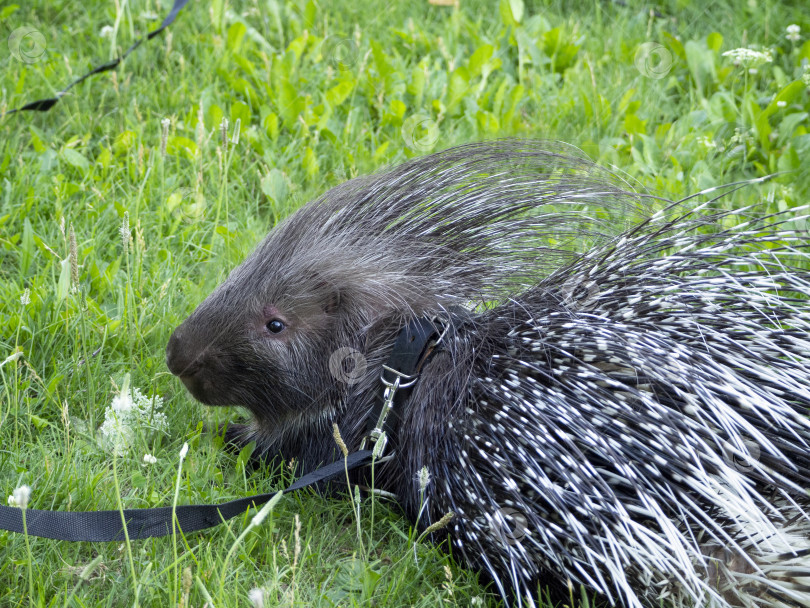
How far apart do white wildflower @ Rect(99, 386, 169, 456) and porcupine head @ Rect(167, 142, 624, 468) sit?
16 centimetres

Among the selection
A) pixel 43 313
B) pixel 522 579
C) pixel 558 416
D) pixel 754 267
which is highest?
pixel 43 313

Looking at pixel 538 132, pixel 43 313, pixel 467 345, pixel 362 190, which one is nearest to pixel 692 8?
pixel 538 132

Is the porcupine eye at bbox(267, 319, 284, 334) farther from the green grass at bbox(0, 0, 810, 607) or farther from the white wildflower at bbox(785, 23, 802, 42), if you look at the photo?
the white wildflower at bbox(785, 23, 802, 42)

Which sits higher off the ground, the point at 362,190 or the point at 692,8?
the point at 362,190

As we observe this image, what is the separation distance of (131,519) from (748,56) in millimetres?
2877

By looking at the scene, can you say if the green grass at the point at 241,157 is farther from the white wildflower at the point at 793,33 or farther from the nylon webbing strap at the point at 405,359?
the nylon webbing strap at the point at 405,359

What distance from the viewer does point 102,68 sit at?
3.56m

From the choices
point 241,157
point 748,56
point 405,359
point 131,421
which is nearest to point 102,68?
point 241,157

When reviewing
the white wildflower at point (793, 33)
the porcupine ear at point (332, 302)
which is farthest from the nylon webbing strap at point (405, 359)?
the white wildflower at point (793, 33)

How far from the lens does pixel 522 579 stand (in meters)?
1.70

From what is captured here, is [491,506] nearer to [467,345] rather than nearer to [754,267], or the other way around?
[467,345]

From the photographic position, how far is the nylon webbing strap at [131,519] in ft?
5.45

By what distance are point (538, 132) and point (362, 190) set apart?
142cm

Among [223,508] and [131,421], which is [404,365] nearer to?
[223,508]
